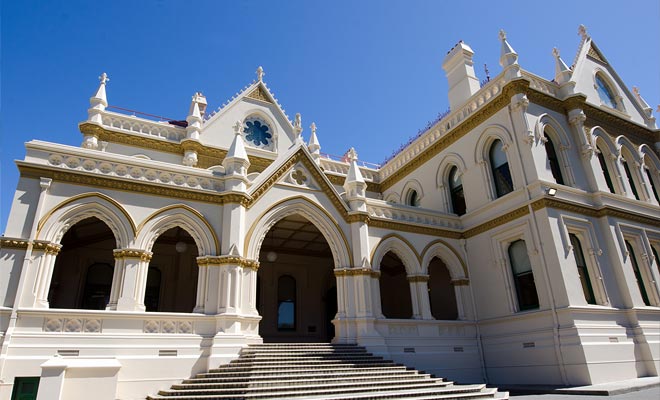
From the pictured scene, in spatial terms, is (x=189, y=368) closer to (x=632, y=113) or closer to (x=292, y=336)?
(x=292, y=336)

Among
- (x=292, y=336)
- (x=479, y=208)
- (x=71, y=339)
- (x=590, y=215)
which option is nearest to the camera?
(x=71, y=339)

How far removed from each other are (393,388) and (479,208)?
363 inches

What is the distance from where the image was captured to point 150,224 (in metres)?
12.4

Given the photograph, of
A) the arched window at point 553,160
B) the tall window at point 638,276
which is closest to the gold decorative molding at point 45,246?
the arched window at point 553,160

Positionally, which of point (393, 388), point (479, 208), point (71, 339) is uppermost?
point (479, 208)

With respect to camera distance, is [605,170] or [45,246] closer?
[45,246]

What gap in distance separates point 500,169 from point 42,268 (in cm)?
1584

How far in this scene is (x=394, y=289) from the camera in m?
21.1

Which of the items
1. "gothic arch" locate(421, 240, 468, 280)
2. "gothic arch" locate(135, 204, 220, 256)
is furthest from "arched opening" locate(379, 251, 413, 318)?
"gothic arch" locate(135, 204, 220, 256)

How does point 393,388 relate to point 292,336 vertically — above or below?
below

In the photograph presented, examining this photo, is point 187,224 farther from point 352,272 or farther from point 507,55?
point 507,55

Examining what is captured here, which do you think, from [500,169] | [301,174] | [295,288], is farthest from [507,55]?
[295,288]

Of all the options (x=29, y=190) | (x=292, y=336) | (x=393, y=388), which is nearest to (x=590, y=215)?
(x=393, y=388)

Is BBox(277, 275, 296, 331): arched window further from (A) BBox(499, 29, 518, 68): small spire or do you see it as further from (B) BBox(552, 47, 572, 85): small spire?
(B) BBox(552, 47, 572, 85): small spire
